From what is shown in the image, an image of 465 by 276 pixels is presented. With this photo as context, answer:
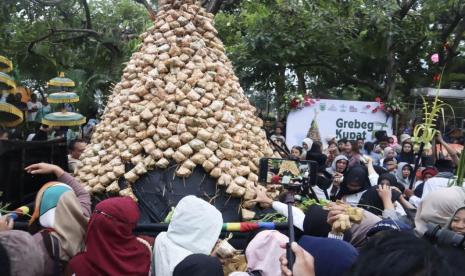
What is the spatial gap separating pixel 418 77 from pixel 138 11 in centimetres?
1204

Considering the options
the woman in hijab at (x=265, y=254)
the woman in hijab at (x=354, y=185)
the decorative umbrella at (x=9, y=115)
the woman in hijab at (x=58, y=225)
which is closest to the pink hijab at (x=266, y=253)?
the woman in hijab at (x=265, y=254)

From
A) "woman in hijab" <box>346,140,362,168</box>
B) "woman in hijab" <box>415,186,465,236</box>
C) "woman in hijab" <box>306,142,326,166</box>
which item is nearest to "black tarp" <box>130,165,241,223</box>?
"woman in hijab" <box>415,186,465,236</box>

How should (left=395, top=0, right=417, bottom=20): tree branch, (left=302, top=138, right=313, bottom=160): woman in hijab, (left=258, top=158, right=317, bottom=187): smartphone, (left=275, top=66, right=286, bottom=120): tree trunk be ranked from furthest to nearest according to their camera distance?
(left=275, top=66, right=286, bottom=120): tree trunk
(left=395, top=0, right=417, bottom=20): tree branch
(left=302, top=138, right=313, bottom=160): woman in hijab
(left=258, top=158, right=317, bottom=187): smartphone

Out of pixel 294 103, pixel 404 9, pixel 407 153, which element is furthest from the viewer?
pixel 404 9

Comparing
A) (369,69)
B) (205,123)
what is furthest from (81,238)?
(369,69)

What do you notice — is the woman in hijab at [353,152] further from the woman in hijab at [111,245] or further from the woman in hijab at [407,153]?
the woman in hijab at [111,245]

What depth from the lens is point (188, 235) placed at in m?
2.57

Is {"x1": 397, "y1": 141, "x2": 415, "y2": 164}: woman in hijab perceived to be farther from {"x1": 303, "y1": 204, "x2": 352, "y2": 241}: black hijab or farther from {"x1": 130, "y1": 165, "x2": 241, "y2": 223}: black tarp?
{"x1": 303, "y1": 204, "x2": 352, "y2": 241}: black hijab

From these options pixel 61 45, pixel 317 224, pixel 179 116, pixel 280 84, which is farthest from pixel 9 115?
pixel 280 84

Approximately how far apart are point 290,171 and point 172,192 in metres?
1.02

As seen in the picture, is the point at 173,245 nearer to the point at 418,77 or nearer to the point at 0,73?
the point at 0,73

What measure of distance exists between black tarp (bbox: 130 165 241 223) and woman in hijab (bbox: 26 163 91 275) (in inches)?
29.8

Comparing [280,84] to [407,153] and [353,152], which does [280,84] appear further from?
[353,152]

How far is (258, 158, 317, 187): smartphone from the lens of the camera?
296 cm
